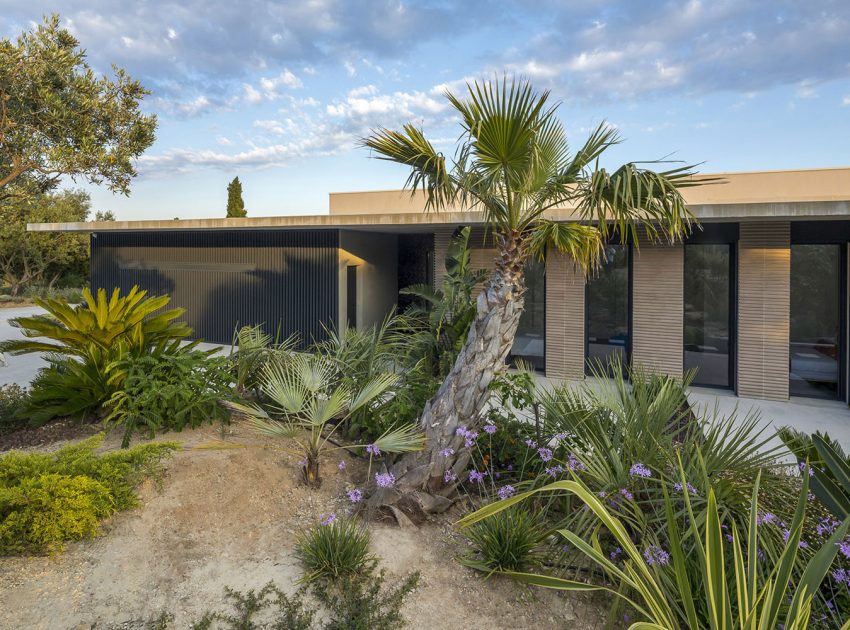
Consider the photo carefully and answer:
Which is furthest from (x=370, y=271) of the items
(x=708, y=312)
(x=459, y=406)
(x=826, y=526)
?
(x=826, y=526)

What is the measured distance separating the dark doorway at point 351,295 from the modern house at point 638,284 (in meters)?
0.03

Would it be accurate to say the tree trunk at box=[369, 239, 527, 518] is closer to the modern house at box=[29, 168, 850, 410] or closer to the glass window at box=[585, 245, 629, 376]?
the modern house at box=[29, 168, 850, 410]

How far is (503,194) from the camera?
14.4ft

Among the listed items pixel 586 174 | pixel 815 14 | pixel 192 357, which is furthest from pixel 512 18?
pixel 192 357

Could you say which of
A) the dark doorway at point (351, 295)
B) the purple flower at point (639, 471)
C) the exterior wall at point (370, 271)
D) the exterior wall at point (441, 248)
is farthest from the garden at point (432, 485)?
the dark doorway at point (351, 295)

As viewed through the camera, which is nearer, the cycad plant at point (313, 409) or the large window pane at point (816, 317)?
the cycad plant at point (313, 409)

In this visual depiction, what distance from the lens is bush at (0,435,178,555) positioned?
118 inches

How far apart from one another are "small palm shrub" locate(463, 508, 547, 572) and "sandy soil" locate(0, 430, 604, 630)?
10 cm

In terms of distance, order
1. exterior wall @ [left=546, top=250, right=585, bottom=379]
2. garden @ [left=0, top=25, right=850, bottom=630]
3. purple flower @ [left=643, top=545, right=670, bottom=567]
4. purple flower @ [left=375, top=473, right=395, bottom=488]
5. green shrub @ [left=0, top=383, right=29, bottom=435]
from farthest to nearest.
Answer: exterior wall @ [left=546, top=250, right=585, bottom=379] < green shrub @ [left=0, top=383, right=29, bottom=435] < purple flower @ [left=375, top=473, right=395, bottom=488] < garden @ [left=0, top=25, right=850, bottom=630] < purple flower @ [left=643, top=545, right=670, bottom=567]

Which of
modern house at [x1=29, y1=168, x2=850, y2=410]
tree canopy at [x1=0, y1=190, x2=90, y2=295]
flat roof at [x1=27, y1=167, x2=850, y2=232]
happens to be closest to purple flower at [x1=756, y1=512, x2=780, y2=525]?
modern house at [x1=29, y1=168, x2=850, y2=410]

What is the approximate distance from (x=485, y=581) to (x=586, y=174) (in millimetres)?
3155

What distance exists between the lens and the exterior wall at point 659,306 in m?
9.70

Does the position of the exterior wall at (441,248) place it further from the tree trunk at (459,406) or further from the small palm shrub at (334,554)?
the small palm shrub at (334,554)

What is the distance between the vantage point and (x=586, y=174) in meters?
4.25
